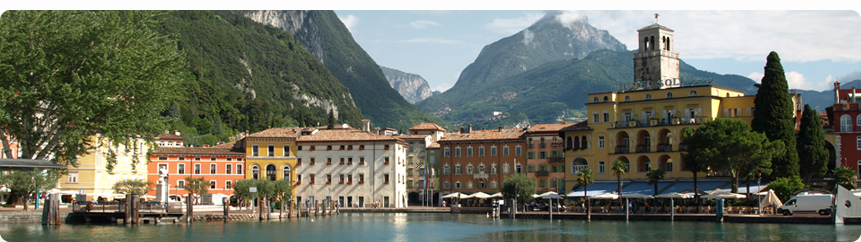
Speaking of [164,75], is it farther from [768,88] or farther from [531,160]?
[531,160]

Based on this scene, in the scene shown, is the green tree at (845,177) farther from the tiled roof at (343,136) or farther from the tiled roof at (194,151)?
the tiled roof at (194,151)

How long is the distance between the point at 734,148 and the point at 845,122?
12.6 metres

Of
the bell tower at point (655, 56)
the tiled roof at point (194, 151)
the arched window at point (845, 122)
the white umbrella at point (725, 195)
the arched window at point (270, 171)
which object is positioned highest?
the bell tower at point (655, 56)

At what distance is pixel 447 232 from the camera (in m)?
60.7

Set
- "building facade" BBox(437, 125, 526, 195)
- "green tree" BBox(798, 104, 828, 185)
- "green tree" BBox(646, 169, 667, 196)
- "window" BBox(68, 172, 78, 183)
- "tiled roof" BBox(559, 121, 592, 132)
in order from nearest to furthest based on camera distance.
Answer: "green tree" BBox(798, 104, 828, 185), "green tree" BBox(646, 169, 667, 196), "window" BBox(68, 172, 78, 183), "tiled roof" BBox(559, 121, 592, 132), "building facade" BBox(437, 125, 526, 195)

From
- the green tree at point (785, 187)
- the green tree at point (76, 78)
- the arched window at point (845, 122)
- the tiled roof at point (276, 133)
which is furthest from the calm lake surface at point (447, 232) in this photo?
the tiled roof at point (276, 133)

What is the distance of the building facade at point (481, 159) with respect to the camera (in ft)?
346

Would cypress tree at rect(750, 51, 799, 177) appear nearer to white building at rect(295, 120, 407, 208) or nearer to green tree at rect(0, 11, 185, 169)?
white building at rect(295, 120, 407, 208)

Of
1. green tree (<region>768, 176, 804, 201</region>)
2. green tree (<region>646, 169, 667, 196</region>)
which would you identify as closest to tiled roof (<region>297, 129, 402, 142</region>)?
green tree (<region>646, 169, 667, 196</region>)

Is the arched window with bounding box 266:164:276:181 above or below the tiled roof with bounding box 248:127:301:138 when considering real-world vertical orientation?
below

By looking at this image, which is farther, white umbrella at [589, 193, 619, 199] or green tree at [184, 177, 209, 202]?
green tree at [184, 177, 209, 202]

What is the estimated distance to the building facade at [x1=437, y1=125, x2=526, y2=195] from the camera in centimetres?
10550

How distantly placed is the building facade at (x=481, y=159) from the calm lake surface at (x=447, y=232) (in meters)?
36.1

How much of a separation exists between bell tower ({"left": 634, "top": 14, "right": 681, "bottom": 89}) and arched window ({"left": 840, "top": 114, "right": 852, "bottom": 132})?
72.6 feet
